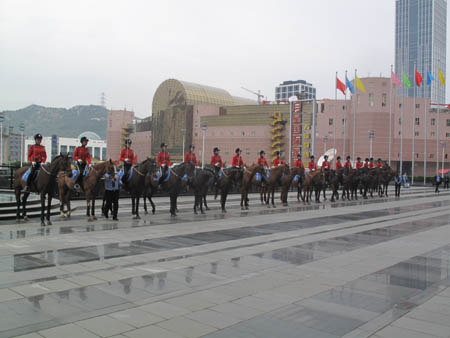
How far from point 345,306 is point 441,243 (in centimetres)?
697

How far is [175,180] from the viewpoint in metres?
16.3

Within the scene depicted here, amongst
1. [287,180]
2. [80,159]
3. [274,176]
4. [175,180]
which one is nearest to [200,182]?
[175,180]

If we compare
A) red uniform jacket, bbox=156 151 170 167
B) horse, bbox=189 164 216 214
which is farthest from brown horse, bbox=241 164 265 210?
red uniform jacket, bbox=156 151 170 167

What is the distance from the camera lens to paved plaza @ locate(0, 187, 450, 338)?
197 inches

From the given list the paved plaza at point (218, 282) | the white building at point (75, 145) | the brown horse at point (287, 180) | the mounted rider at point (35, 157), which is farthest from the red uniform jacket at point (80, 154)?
the white building at point (75, 145)

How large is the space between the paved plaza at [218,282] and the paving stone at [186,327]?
0.5 inches

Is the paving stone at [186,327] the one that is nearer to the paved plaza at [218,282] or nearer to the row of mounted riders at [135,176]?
the paved plaza at [218,282]

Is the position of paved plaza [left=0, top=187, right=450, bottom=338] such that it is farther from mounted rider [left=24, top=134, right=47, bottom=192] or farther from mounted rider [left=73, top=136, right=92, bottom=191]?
mounted rider [left=73, top=136, right=92, bottom=191]

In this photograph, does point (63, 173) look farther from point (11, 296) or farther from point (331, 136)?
point (331, 136)

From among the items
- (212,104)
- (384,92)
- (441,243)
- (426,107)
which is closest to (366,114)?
(384,92)

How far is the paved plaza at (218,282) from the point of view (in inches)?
197

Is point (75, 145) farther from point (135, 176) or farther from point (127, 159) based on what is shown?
point (135, 176)

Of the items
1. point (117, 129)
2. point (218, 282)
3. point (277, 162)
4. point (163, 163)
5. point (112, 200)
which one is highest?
point (117, 129)

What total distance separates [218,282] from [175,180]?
9672mm
